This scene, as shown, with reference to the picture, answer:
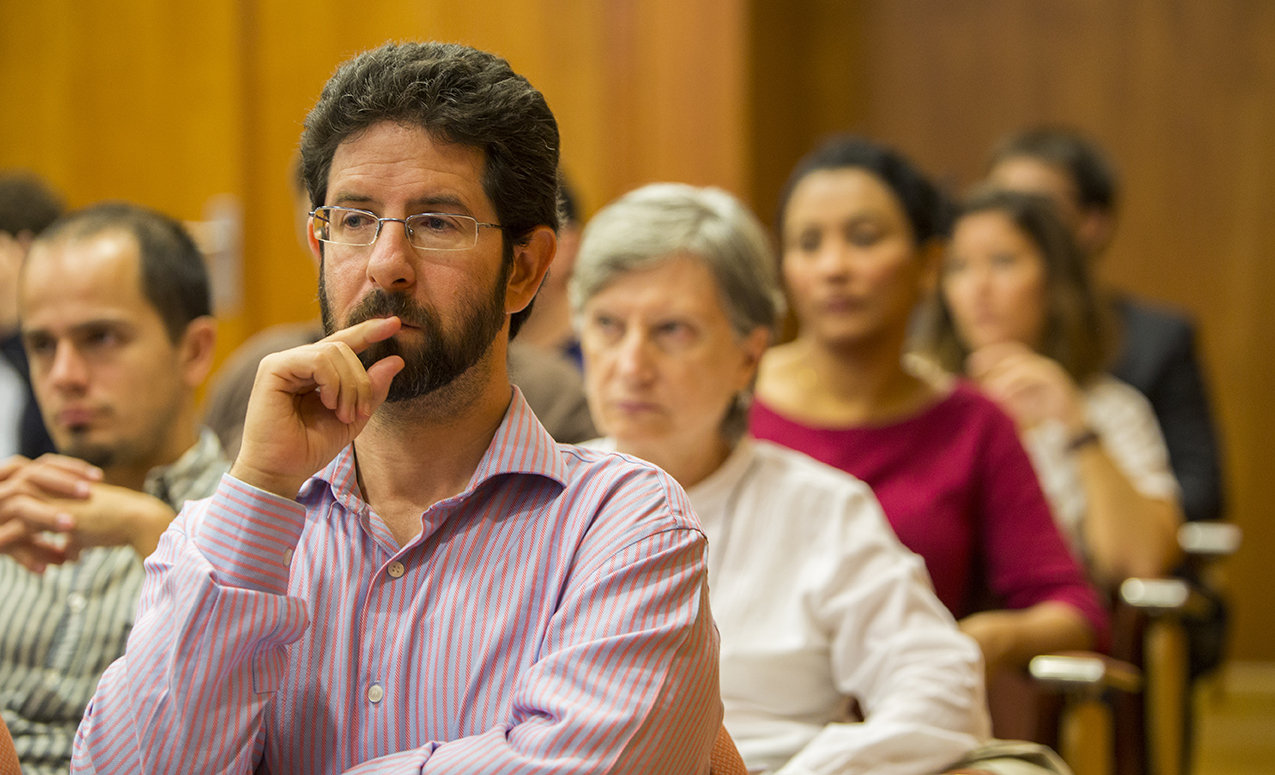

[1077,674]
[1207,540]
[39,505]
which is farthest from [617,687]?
[1207,540]

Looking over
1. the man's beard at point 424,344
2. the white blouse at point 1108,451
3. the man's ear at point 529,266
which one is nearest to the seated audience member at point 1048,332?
the white blouse at point 1108,451

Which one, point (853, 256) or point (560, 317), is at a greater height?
point (853, 256)

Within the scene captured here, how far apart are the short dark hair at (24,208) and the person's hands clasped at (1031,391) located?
209 centimetres

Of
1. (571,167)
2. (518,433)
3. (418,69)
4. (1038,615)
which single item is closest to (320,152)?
(418,69)

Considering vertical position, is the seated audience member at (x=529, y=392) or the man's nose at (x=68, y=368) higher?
the man's nose at (x=68, y=368)

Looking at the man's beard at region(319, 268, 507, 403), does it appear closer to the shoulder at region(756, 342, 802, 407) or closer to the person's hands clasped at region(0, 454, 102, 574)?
the person's hands clasped at region(0, 454, 102, 574)

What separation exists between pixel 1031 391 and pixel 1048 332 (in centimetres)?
50

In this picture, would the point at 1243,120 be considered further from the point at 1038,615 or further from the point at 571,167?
the point at 1038,615

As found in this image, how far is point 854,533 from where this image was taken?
70.1 inches

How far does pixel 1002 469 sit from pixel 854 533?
1.90ft

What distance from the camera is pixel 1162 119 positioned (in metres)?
4.34

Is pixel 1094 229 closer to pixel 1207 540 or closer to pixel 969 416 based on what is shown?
pixel 1207 540

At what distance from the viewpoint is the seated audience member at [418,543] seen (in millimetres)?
1088

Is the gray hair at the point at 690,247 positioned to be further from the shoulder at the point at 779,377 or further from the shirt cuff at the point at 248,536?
the shirt cuff at the point at 248,536
